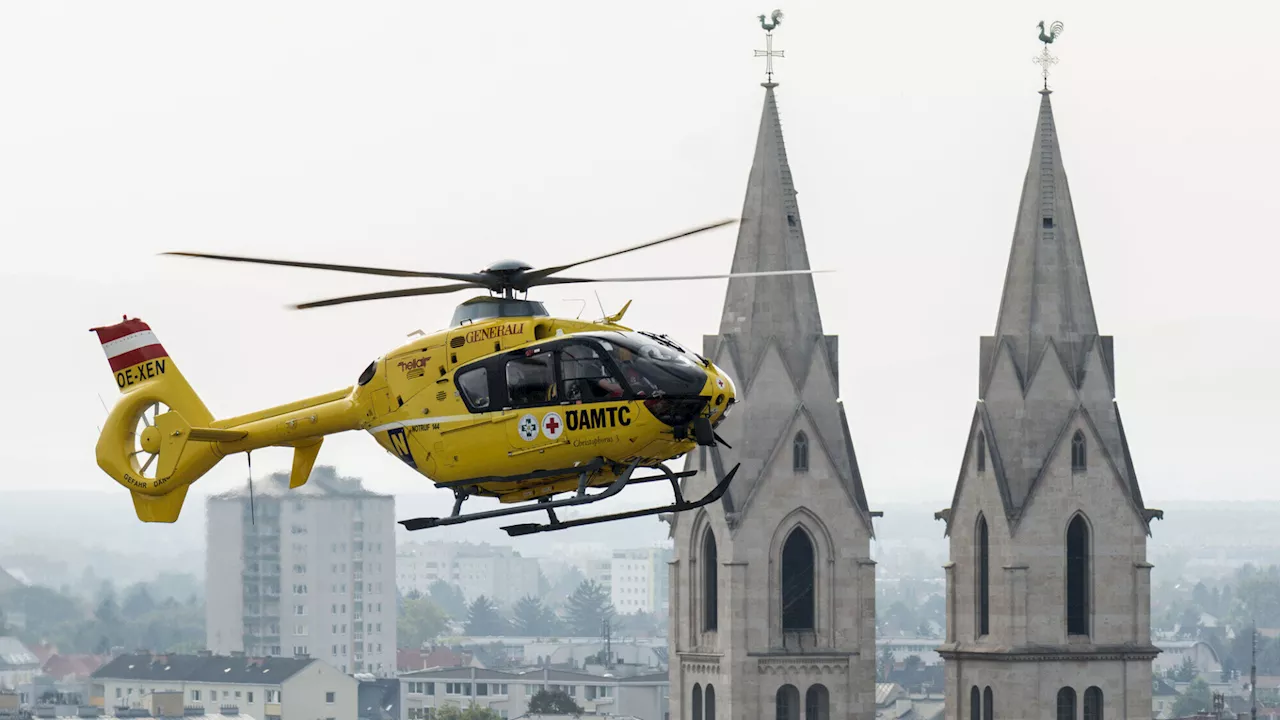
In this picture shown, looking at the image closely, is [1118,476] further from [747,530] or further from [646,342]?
[646,342]

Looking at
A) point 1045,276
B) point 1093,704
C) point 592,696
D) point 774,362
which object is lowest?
point 592,696

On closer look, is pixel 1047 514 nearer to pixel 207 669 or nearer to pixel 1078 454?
pixel 1078 454

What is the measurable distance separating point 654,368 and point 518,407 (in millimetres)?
2065

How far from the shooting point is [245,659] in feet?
634

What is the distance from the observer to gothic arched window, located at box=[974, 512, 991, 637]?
9519cm

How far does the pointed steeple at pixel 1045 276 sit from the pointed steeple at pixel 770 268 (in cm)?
545

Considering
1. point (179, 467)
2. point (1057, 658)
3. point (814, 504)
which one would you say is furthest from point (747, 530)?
point (179, 467)

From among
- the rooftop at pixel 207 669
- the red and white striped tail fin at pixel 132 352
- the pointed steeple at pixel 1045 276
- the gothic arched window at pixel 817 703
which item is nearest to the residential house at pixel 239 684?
the rooftop at pixel 207 669

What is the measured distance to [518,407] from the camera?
1829 inches

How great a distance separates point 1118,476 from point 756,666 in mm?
11249

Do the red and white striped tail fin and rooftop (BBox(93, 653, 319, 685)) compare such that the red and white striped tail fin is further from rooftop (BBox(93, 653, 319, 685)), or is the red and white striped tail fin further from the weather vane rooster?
rooftop (BBox(93, 653, 319, 685))

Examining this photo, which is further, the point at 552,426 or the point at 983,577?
the point at 983,577

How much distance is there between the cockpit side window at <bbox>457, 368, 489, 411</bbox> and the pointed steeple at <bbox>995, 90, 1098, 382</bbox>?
157 ft

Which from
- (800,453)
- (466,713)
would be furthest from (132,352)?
(466,713)
